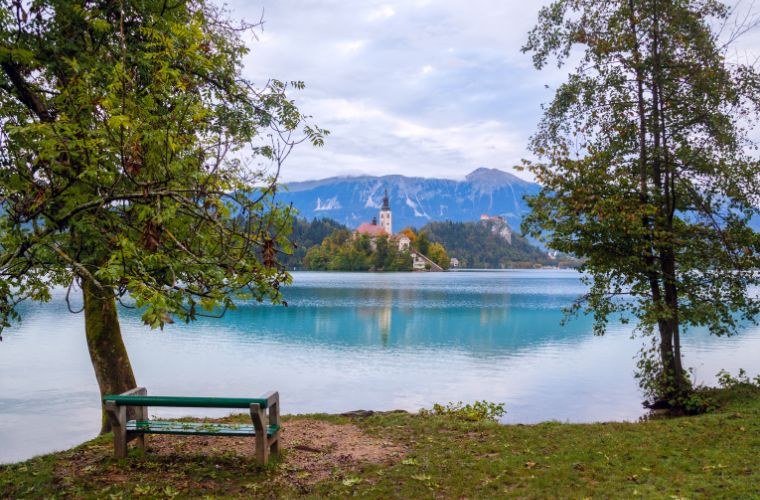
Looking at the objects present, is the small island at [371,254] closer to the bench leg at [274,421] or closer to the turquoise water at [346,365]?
the turquoise water at [346,365]

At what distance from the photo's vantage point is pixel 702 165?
13.8 metres

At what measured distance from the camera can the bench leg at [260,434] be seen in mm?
8016

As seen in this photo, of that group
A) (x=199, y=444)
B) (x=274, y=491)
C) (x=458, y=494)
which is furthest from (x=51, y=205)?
(x=458, y=494)

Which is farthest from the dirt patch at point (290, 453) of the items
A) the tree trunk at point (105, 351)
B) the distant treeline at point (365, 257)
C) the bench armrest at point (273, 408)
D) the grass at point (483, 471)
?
the distant treeline at point (365, 257)

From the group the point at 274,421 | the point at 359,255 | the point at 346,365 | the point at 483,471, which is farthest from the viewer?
the point at 359,255

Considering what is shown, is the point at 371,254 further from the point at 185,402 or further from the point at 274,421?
the point at 185,402

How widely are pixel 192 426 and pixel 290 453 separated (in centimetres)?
159

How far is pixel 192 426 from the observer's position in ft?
27.6

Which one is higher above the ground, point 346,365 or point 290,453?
point 290,453

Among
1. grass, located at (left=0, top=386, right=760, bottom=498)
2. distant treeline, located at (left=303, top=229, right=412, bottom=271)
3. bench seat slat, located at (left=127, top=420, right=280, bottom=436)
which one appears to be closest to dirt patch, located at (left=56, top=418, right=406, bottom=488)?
grass, located at (left=0, top=386, right=760, bottom=498)

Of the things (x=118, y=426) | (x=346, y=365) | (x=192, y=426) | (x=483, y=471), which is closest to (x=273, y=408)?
(x=192, y=426)

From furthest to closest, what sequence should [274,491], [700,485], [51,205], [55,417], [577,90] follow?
[55,417] → [577,90] → [274,491] → [700,485] → [51,205]

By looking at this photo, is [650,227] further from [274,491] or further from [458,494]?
[274,491]

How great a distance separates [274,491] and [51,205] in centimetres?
435
